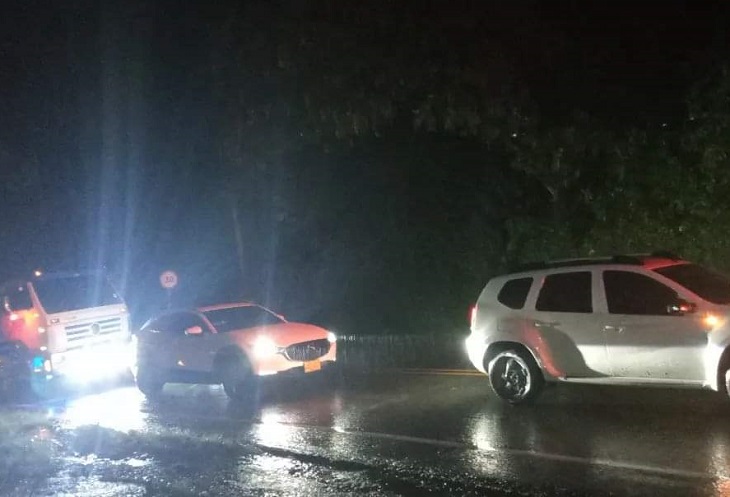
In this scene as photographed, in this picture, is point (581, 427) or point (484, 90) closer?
point (581, 427)

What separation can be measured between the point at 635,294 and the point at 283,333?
5.76 metres

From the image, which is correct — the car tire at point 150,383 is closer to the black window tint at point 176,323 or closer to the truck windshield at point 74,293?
the black window tint at point 176,323

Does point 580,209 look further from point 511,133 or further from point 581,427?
point 581,427

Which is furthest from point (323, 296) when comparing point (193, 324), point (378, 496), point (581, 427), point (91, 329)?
point (378, 496)

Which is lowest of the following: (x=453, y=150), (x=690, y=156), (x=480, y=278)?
(x=480, y=278)

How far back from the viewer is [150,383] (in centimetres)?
1516

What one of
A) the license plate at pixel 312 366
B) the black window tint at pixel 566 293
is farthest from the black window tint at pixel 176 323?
the black window tint at pixel 566 293

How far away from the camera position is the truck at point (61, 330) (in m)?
16.3

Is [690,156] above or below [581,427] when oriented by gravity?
above

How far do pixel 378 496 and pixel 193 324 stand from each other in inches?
305

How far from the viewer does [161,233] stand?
94.8 feet

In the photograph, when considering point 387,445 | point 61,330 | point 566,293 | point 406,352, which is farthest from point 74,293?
point 566,293

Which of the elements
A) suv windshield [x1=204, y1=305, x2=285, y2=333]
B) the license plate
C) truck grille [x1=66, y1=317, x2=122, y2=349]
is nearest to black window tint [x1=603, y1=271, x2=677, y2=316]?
the license plate

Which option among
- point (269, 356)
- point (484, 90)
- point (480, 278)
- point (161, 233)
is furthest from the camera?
point (161, 233)
